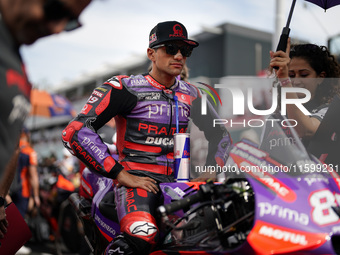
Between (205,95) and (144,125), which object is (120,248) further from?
(205,95)

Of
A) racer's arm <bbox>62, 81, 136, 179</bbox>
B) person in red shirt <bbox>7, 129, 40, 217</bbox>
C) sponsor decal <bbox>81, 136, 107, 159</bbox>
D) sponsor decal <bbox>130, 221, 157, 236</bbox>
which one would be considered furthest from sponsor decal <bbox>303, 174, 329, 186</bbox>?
person in red shirt <bbox>7, 129, 40, 217</bbox>

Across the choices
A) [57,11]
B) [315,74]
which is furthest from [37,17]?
[315,74]

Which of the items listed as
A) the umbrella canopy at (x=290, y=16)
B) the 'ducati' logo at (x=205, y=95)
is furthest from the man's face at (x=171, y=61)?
the umbrella canopy at (x=290, y=16)

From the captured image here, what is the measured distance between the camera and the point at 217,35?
28406 mm

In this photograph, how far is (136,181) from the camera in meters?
3.23

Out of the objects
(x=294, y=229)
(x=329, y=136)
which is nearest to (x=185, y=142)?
(x=329, y=136)

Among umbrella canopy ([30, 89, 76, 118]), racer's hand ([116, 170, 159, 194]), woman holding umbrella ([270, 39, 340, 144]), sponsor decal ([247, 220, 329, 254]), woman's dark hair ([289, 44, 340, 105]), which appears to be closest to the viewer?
sponsor decal ([247, 220, 329, 254])

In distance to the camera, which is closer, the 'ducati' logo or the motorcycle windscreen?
the motorcycle windscreen

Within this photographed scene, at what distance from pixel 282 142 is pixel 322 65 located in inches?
64.9

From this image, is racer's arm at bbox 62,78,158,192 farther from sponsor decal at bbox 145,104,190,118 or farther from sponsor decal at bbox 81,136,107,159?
sponsor decal at bbox 145,104,190,118

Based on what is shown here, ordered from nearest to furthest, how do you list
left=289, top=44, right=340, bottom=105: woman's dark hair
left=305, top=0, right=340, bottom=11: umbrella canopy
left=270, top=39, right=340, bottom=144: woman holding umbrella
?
left=270, top=39, right=340, bottom=144: woman holding umbrella
left=289, top=44, right=340, bottom=105: woman's dark hair
left=305, top=0, right=340, bottom=11: umbrella canopy

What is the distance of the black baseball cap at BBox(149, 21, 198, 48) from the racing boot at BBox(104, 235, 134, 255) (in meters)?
1.45

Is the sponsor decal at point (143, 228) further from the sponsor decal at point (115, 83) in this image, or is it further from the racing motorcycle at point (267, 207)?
the sponsor decal at point (115, 83)

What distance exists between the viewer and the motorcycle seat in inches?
134
